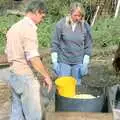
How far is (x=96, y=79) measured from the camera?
913 cm

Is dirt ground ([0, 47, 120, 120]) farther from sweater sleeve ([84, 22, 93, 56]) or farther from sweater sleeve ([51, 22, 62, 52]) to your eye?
sweater sleeve ([51, 22, 62, 52])

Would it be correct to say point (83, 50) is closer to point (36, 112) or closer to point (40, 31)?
point (36, 112)

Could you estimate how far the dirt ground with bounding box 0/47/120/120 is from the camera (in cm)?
711

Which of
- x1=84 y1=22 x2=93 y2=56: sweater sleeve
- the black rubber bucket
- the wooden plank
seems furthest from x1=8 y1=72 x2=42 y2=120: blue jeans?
x1=84 y1=22 x2=93 y2=56: sweater sleeve

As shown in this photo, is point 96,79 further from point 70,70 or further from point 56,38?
point 56,38

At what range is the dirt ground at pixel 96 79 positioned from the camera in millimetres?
7109

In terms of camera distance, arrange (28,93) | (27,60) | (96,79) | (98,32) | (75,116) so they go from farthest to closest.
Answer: (98,32) < (96,79) < (28,93) < (27,60) < (75,116)

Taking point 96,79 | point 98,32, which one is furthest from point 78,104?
point 98,32

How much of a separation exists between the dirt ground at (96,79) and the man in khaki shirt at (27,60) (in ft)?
2.62

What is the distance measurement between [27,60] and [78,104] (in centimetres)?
71

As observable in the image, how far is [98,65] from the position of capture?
33.6ft

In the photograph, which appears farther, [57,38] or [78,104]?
[57,38]

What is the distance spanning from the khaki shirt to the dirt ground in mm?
986

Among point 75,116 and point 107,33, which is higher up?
point 107,33
